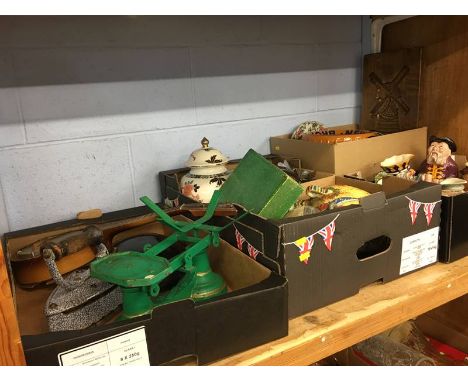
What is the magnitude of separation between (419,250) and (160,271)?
1.41 feet

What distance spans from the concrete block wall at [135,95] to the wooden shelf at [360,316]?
0.48m

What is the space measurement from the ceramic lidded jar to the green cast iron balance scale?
11 centimetres

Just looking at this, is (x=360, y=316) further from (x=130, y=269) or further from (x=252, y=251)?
(x=130, y=269)

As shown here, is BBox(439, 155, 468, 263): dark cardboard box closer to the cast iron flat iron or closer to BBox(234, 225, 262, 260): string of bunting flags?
BBox(234, 225, 262, 260): string of bunting flags

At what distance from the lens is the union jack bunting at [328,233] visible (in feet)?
1.91

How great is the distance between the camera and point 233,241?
67cm

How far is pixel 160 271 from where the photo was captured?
0.53 m

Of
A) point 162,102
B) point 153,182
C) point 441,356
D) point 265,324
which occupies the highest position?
point 162,102

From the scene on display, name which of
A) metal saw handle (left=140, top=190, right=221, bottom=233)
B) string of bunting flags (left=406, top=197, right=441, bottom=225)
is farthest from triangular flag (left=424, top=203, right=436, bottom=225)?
metal saw handle (left=140, top=190, right=221, bottom=233)

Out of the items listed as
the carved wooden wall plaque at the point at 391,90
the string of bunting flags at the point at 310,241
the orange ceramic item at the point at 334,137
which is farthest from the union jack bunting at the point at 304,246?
the carved wooden wall plaque at the point at 391,90

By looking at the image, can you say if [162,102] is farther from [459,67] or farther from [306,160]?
[459,67]

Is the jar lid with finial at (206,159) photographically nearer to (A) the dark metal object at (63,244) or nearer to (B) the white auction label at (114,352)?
(A) the dark metal object at (63,244)

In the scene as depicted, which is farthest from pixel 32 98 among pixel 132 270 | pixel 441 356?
pixel 441 356

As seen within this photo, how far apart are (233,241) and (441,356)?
66 cm
